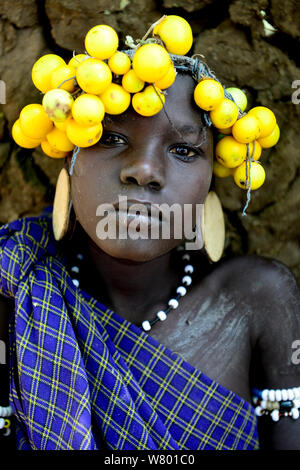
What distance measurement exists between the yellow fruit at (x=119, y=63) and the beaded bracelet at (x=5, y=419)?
1.34 metres

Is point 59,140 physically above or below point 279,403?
above

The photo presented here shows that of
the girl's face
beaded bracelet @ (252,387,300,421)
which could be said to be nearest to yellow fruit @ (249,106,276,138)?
the girl's face

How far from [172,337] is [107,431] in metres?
0.48

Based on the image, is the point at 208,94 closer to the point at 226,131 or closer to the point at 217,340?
the point at 226,131

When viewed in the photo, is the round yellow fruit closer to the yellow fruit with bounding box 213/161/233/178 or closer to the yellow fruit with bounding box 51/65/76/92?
the yellow fruit with bounding box 51/65/76/92

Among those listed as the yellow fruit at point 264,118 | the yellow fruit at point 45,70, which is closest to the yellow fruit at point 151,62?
the yellow fruit at point 45,70

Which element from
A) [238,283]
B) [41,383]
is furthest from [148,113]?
[41,383]

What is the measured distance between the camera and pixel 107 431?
7.03ft

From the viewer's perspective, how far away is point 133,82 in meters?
2.01

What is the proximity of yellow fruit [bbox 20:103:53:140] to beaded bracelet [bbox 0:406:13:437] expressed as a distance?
106cm

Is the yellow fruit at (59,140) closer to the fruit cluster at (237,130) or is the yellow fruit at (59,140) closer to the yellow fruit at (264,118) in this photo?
the fruit cluster at (237,130)

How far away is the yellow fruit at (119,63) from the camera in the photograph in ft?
6.58

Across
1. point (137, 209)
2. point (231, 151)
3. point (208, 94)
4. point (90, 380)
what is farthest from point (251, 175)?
point (90, 380)

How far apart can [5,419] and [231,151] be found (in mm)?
1364
